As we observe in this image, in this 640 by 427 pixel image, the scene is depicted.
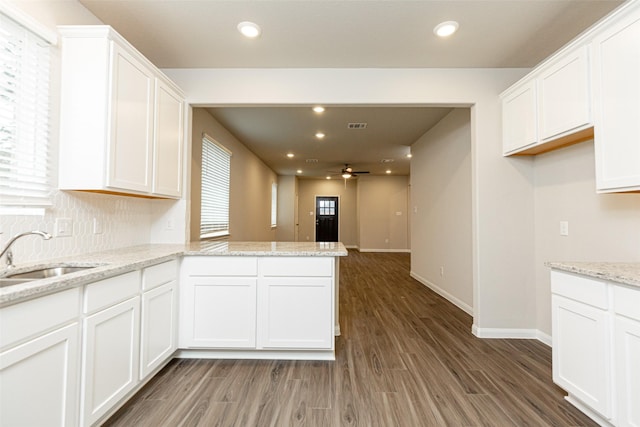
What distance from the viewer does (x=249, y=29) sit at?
2.37 meters

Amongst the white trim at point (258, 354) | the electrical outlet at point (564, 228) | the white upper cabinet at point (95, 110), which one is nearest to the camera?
the white upper cabinet at point (95, 110)

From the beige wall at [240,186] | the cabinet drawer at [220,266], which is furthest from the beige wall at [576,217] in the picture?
the beige wall at [240,186]

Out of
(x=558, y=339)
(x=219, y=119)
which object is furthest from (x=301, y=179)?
(x=558, y=339)

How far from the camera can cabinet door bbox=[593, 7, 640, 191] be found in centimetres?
166

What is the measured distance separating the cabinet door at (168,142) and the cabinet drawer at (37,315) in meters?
1.24

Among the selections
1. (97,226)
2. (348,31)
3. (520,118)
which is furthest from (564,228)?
(97,226)

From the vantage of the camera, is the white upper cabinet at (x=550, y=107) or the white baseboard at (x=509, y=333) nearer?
the white upper cabinet at (x=550, y=107)

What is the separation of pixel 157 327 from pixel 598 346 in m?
2.72

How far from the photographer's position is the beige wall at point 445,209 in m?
3.82

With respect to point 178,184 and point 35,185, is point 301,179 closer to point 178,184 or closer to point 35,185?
point 178,184

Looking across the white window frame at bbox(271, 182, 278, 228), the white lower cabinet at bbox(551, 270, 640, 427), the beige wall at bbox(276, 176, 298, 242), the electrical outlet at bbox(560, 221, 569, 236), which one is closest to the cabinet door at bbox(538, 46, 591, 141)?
the electrical outlet at bbox(560, 221, 569, 236)

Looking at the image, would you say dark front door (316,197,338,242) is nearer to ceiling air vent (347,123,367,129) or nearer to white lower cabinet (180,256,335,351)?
ceiling air vent (347,123,367,129)

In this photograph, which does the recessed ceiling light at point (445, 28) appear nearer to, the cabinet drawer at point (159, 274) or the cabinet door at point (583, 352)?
the cabinet door at point (583, 352)

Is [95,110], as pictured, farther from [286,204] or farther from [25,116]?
[286,204]
